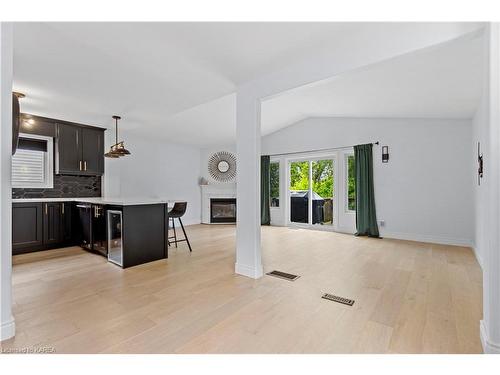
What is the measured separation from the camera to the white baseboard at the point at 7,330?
1.62m

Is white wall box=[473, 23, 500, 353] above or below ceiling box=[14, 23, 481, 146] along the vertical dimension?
below

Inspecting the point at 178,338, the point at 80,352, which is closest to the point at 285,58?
the point at 178,338

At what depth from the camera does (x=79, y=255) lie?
3.84 metres

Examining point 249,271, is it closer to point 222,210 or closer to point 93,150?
point 93,150

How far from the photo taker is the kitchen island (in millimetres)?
3238

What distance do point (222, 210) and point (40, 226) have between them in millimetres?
4318

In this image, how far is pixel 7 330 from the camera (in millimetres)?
1646

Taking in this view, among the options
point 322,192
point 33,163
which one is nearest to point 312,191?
point 322,192

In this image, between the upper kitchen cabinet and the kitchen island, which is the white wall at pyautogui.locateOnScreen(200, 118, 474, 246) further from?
the upper kitchen cabinet

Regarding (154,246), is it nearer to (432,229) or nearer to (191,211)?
(191,211)

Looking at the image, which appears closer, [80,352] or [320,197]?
[80,352]

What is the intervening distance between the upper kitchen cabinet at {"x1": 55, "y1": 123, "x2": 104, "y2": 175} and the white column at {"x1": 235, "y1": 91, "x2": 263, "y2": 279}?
365 cm

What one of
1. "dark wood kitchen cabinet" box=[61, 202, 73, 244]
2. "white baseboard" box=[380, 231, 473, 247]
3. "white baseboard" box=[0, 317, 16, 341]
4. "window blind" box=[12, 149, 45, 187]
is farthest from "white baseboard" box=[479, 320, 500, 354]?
"window blind" box=[12, 149, 45, 187]
